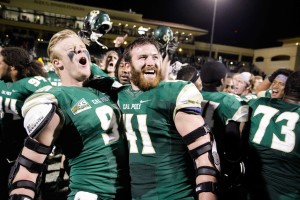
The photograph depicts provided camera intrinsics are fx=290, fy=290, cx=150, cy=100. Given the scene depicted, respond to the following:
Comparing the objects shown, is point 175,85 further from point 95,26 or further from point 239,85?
point 239,85

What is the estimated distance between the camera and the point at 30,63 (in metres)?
4.47

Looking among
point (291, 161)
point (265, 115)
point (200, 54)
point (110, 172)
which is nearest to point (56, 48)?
point (110, 172)

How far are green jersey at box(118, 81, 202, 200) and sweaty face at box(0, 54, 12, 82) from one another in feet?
9.21

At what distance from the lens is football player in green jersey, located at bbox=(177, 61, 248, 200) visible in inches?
131

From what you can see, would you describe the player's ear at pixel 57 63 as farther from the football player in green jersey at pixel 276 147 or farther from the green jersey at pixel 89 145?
the football player in green jersey at pixel 276 147

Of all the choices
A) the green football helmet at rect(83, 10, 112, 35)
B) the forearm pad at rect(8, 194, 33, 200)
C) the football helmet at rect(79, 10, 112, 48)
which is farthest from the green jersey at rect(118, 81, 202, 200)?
the green football helmet at rect(83, 10, 112, 35)

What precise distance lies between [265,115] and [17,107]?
325 centimetres

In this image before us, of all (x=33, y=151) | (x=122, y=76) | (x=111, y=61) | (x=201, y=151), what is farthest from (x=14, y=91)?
(x=201, y=151)

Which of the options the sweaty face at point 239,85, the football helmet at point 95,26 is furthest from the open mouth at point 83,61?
the sweaty face at point 239,85

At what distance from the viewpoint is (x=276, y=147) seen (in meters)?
2.96

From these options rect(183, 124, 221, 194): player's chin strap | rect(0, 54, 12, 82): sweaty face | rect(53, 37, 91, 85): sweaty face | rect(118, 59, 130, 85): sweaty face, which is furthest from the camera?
rect(118, 59, 130, 85): sweaty face

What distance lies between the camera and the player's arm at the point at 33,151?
1963mm

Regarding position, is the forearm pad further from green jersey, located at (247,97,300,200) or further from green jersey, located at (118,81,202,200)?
green jersey, located at (247,97,300,200)

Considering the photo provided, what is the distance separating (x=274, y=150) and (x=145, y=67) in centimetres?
164
